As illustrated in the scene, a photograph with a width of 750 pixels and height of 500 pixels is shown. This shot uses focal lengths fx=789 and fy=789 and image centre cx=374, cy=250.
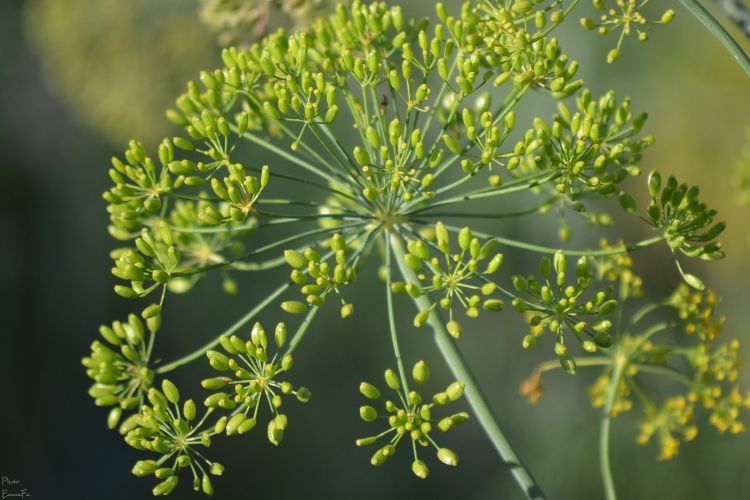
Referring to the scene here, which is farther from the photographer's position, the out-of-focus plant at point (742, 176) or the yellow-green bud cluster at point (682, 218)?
the out-of-focus plant at point (742, 176)

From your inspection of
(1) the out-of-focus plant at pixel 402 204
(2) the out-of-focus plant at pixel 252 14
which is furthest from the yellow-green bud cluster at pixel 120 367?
(2) the out-of-focus plant at pixel 252 14

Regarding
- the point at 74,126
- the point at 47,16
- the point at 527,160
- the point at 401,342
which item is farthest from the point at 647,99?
the point at 74,126

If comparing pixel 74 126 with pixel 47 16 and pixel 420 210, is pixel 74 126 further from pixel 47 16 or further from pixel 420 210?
pixel 420 210

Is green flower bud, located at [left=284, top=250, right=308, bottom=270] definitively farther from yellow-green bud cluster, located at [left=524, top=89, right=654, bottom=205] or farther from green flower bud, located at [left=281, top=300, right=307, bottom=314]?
yellow-green bud cluster, located at [left=524, top=89, right=654, bottom=205]

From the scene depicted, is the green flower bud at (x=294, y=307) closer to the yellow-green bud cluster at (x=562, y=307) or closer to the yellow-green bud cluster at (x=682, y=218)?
the yellow-green bud cluster at (x=562, y=307)

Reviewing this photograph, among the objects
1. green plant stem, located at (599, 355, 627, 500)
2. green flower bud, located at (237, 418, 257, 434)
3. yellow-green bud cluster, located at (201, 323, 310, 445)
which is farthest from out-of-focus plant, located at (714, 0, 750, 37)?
green flower bud, located at (237, 418, 257, 434)

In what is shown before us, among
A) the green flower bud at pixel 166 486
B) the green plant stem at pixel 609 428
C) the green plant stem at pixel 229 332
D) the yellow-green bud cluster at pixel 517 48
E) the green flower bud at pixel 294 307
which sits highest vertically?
the yellow-green bud cluster at pixel 517 48
